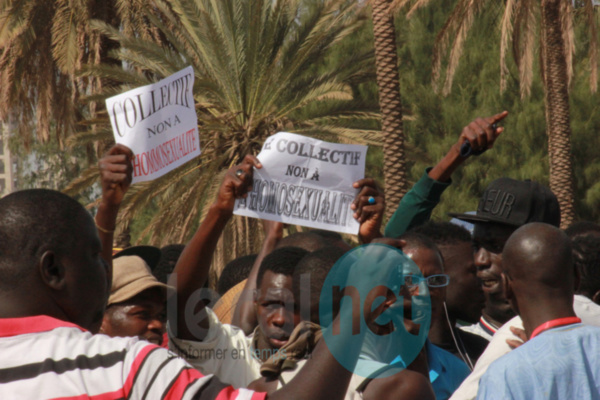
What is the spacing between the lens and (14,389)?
1.80m

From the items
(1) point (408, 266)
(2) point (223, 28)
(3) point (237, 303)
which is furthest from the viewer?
(2) point (223, 28)

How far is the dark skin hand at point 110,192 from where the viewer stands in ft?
10.5

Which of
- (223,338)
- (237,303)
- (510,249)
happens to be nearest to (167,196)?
(237,303)

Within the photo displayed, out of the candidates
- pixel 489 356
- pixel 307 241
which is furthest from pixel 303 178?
pixel 489 356

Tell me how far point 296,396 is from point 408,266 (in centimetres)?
142

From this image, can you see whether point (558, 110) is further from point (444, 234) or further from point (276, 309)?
point (276, 309)

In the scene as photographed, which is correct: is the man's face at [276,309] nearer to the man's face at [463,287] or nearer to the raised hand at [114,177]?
the raised hand at [114,177]

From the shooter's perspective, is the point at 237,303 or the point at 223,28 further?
the point at 223,28

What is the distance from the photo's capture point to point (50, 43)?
50.3 feet

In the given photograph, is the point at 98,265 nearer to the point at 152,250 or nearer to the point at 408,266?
the point at 408,266

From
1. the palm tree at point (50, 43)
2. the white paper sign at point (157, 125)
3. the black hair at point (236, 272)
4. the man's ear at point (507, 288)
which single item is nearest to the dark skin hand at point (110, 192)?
the white paper sign at point (157, 125)

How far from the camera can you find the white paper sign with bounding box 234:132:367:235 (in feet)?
12.6

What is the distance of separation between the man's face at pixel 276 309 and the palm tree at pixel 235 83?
31.1 ft

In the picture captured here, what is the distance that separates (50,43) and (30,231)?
46.9 feet
